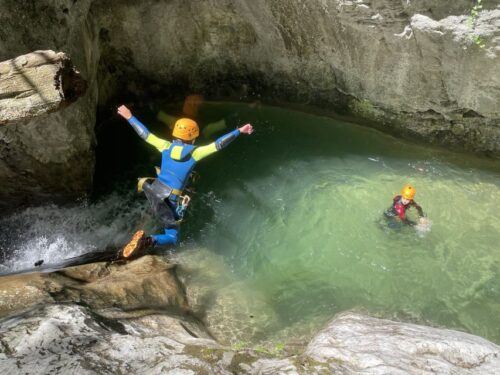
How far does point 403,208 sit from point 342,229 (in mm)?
975

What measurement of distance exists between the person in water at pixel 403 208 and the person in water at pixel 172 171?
2525 millimetres

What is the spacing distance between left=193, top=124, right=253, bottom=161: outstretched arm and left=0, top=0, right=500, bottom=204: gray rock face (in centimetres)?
192

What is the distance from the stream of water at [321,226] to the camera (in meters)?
5.49

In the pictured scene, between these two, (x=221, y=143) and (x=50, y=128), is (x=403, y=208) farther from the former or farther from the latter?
(x=50, y=128)

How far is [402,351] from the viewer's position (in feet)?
11.4

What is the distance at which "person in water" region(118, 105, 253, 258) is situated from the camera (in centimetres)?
555

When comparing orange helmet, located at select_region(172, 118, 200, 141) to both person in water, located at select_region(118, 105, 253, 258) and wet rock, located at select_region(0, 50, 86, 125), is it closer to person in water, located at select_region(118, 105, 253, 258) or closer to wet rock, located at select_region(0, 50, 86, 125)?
person in water, located at select_region(118, 105, 253, 258)

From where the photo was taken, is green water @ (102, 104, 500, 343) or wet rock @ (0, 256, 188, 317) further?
green water @ (102, 104, 500, 343)

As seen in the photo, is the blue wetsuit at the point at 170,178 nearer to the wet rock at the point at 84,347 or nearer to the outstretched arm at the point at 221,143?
the outstretched arm at the point at 221,143

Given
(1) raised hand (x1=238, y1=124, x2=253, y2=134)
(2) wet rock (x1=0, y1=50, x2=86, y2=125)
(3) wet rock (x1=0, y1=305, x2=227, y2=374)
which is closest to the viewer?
(3) wet rock (x1=0, y1=305, x2=227, y2=374)

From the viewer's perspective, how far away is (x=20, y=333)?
10.3ft

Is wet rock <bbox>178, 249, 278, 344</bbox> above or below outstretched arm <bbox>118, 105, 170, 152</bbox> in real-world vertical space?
below

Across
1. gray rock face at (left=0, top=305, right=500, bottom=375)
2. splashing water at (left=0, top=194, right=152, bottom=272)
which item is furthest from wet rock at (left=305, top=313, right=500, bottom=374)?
splashing water at (left=0, top=194, right=152, bottom=272)

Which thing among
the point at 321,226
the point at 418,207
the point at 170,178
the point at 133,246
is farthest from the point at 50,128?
the point at 418,207
